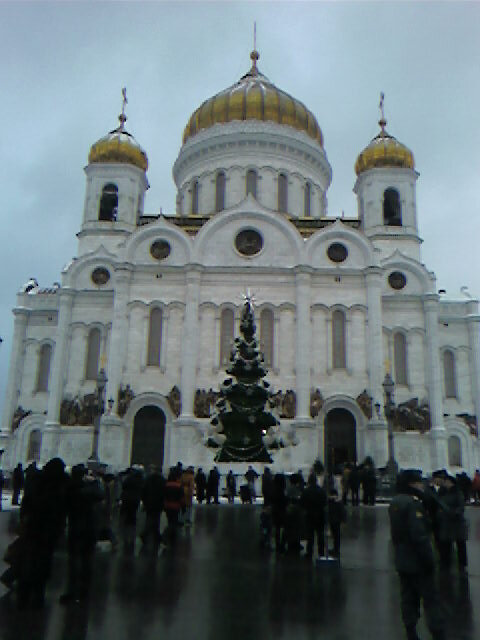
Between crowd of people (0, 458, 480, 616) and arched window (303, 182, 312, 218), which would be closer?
crowd of people (0, 458, 480, 616)

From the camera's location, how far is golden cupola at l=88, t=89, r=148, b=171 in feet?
123

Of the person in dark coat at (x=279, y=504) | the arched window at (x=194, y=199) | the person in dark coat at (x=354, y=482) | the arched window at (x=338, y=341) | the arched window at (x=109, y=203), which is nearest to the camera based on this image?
the person in dark coat at (x=279, y=504)

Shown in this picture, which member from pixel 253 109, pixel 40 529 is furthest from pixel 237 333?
pixel 40 529

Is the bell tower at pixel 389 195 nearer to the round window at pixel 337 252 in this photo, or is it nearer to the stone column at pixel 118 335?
the round window at pixel 337 252

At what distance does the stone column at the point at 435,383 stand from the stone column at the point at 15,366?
23.0m

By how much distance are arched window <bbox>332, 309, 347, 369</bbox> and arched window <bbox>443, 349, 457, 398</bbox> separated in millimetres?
6943

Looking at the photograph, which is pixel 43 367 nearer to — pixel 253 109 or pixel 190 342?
pixel 190 342

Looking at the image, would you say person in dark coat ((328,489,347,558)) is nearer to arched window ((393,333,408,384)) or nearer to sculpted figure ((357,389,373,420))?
sculpted figure ((357,389,373,420))

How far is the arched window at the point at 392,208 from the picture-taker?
3744 cm

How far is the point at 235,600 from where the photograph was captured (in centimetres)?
684

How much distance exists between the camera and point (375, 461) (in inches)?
1190

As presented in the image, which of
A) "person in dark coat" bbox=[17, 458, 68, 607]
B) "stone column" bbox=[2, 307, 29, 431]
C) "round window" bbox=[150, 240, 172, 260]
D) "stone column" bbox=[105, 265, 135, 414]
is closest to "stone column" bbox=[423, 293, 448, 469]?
"round window" bbox=[150, 240, 172, 260]

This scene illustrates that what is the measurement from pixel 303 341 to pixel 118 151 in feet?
55.7

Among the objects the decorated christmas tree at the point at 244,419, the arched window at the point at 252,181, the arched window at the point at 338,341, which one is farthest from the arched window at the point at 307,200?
the decorated christmas tree at the point at 244,419
